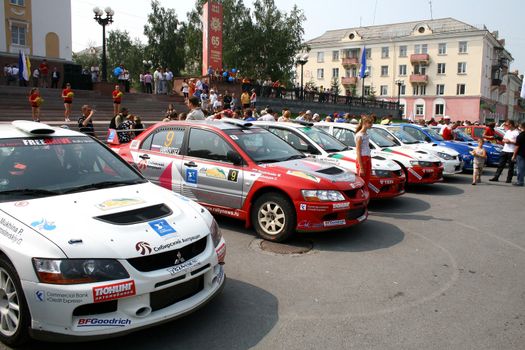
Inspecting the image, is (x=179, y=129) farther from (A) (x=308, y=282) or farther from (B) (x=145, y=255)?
(B) (x=145, y=255)

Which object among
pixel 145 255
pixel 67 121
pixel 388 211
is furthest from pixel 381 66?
pixel 145 255

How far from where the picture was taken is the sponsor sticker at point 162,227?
357 cm

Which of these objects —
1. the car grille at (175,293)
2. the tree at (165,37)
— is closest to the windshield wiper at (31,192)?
the car grille at (175,293)

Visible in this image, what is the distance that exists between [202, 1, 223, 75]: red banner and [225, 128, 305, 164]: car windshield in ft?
77.1

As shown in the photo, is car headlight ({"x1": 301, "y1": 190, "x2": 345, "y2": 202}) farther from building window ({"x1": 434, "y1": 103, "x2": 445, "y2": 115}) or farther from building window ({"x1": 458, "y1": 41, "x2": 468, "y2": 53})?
building window ({"x1": 458, "y1": 41, "x2": 468, "y2": 53})

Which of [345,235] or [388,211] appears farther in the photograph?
[388,211]

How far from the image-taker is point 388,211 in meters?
8.74

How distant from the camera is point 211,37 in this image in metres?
30.7

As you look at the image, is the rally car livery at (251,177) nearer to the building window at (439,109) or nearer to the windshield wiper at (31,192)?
the windshield wiper at (31,192)

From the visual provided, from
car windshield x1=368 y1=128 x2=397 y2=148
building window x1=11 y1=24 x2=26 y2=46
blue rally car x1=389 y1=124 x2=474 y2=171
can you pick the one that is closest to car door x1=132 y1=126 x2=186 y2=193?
car windshield x1=368 y1=128 x2=397 y2=148

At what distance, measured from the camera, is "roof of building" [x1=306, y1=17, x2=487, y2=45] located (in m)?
68.6

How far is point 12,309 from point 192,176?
12.7 ft

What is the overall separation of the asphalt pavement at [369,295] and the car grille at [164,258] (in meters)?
0.66

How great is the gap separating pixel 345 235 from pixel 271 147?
5.98ft
